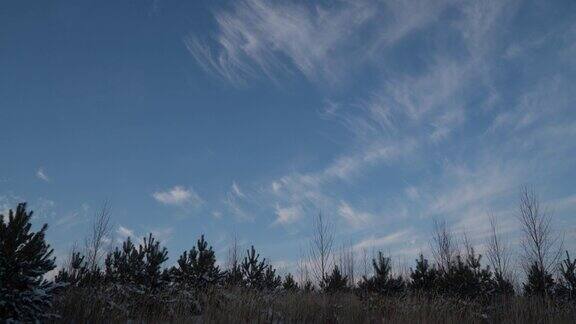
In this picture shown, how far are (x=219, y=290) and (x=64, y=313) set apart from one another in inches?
167

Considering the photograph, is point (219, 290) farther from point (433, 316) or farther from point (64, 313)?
point (433, 316)

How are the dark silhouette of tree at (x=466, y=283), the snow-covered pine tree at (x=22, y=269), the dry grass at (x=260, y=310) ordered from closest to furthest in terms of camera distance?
the snow-covered pine tree at (x=22, y=269) < the dry grass at (x=260, y=310) < the dark silhouette of tree at (x=466, y=283)

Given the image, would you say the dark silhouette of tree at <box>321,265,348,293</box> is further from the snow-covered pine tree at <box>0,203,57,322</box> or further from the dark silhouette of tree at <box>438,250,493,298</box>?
the snow-covered pine tree at <box>0,203,57,322</box>

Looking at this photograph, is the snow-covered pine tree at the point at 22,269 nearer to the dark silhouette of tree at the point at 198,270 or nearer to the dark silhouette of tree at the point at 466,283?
the dark silhouette of tree at the point at 198,270

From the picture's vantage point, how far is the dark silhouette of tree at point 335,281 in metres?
19.9

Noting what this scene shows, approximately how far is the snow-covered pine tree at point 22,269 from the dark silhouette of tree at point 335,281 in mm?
14570

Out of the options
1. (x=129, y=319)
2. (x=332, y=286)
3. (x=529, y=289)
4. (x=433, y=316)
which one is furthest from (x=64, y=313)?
(x=529, y=289)

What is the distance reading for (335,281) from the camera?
20234 mm

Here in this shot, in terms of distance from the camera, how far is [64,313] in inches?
338

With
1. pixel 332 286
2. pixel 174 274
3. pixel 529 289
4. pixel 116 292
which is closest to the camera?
pixel 116 292

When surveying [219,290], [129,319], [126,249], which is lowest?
[129,319]

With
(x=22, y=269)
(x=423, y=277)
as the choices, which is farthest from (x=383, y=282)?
(x=22, y=269)

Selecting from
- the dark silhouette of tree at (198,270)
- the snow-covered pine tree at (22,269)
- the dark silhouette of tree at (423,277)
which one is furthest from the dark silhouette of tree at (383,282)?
the snow-covered pine tree at (22,269)

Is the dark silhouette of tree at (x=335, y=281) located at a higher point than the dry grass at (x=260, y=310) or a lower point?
higher
